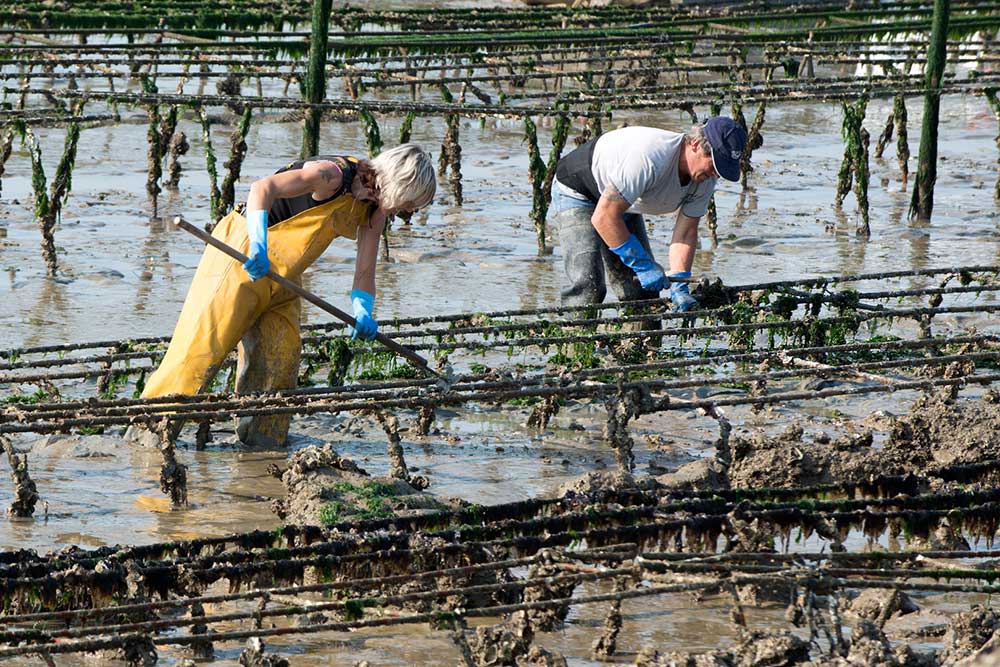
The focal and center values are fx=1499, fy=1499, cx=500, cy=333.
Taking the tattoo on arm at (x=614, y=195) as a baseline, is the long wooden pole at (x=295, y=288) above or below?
below

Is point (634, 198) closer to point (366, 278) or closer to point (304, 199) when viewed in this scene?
point (366, 278)

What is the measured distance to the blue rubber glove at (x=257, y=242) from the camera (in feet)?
18.9

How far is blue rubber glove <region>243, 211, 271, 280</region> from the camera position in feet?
18.9

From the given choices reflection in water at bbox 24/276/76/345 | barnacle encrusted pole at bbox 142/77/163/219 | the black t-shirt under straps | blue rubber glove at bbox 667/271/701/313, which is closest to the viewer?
the black t-shirt under straps

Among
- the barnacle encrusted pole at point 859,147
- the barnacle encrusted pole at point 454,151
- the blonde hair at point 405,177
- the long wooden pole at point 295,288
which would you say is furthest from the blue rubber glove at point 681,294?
the barnacle encrusted pole at point 859,147

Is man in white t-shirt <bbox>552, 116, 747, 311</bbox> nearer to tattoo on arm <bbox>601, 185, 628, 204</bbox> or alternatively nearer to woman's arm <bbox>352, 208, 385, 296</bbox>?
tattoo on arm <bbox>601, 185, 628, 204</bbox>

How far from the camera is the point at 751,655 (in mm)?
4309

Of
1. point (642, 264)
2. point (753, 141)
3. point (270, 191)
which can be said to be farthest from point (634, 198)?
point (753, 141)

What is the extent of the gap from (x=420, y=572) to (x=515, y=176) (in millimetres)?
9570

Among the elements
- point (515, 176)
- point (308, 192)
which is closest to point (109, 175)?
point (515, 176)

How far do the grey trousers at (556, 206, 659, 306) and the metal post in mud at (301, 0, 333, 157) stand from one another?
2.87 meters

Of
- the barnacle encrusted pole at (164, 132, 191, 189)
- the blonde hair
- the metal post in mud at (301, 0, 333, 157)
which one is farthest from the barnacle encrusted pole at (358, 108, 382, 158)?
the blonde hair

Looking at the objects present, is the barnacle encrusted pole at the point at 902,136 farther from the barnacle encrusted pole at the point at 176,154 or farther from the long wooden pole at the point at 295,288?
the long wooden pole at the point at 295,288

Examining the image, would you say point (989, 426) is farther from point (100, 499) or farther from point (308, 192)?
point (100, 499)
